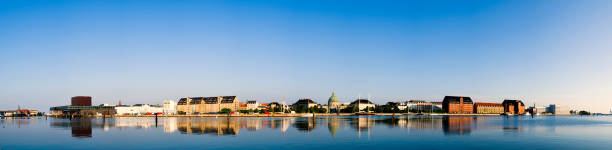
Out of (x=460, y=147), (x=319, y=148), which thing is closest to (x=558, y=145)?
(x=460, y=147)

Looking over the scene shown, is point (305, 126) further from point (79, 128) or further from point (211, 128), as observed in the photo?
point (79, 128)

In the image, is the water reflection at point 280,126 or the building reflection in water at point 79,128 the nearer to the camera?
the building reflection in water at point 79,128

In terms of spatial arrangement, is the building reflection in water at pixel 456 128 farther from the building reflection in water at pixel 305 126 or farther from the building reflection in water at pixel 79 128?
the building reflection in water at pixel 79 128

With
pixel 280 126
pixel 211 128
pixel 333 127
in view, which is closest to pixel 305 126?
pixel 280 126

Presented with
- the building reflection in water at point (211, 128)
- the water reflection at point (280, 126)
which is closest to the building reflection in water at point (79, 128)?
the water reflection at point (280, 126)

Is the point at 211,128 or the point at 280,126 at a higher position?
the point at 211,128

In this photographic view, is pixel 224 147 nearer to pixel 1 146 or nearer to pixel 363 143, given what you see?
pixel 363 143

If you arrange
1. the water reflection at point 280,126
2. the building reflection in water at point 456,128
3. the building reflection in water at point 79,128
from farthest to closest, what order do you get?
the water reflection at point 280,126, the building reflection in water at point 456,128, the building reflection in water at point 79,128

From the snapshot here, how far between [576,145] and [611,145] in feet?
11.6

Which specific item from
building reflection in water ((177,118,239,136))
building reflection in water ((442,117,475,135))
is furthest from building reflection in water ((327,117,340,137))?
building reflection in water ((442,117,475,135))

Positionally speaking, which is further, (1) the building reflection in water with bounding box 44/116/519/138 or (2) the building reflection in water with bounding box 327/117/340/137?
(1) the building reflection in water with bounding box 44/116/519/138

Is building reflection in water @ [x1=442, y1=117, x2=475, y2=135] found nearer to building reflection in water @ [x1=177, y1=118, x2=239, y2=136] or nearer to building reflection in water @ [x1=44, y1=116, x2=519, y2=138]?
building reflection in water @ [x1=44, y1=116, x2=519, y2=138]

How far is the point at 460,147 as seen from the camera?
1793 inches

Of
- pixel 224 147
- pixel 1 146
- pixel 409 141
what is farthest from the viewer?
pixel 409 141
